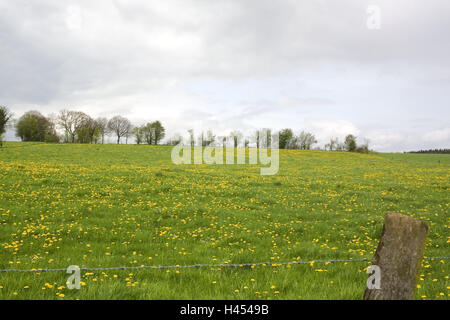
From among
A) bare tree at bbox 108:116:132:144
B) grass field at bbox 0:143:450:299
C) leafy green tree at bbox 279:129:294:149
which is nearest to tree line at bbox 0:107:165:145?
bare tree at bbox 108:116:132:144

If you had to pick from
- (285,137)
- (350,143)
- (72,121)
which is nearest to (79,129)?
(72,121)

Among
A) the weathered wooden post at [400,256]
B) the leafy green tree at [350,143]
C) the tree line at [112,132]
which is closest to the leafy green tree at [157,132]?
the tree line at [112,132]

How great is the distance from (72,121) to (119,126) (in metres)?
17.8

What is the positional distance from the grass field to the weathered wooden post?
5.83 feet

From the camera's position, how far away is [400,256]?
3.77 metres

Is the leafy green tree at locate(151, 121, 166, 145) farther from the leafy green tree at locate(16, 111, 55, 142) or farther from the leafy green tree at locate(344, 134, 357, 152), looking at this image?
the leafy green tree at locate(344, 134, 357, 152)

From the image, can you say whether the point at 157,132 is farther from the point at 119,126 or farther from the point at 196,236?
the point at 196,236

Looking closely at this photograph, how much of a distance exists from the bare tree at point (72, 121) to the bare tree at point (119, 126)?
10725 millimetres

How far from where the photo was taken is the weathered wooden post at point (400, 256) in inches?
145
